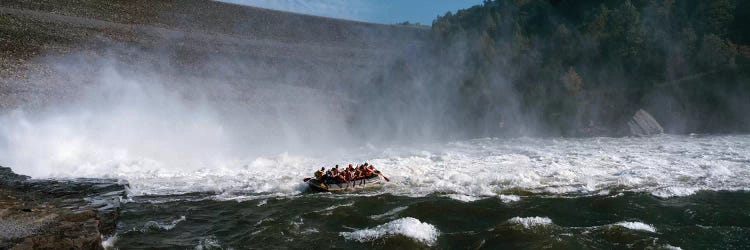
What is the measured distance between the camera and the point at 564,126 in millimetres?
28250

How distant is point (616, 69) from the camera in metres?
32.0

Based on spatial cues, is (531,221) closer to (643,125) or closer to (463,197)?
(463,197)

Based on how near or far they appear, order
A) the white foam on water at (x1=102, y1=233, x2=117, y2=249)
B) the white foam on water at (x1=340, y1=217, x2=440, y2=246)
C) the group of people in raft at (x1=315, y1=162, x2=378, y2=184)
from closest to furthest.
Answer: the white foam on water at (x1=102, y1=233, x2=117, y2=249) → the white foam on water at (x1=340, y1=217, x2=440, y2=246) → the group of people in raft at (x1=315, y1=162, x2=378, y2=184)

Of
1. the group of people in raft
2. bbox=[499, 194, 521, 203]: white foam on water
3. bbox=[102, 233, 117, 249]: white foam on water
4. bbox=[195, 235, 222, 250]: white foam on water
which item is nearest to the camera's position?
bbox=[102, 233, 117, 249]: white foam on water

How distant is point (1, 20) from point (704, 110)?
119 ft

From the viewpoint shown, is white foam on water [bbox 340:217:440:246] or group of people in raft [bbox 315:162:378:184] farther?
group of people in raft [bbox 315:162:378:184]

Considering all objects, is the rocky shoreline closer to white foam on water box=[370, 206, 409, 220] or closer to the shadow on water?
the shadow on water

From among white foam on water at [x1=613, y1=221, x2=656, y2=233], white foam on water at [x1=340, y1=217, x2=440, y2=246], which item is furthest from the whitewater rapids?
white foam on water at [x1=340, y1=217, x2=440, y2=246]

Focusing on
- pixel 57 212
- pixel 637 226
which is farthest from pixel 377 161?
pixel 57 212

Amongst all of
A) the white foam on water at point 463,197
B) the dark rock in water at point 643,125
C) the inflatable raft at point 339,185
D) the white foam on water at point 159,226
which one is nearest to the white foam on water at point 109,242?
the white foam on water at point 159,226

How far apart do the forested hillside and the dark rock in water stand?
55cm

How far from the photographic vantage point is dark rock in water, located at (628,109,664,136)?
1047 inches

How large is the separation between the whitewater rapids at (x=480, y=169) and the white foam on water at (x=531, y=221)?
2.22 meters

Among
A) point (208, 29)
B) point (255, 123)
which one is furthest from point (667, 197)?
point (208, 29)
